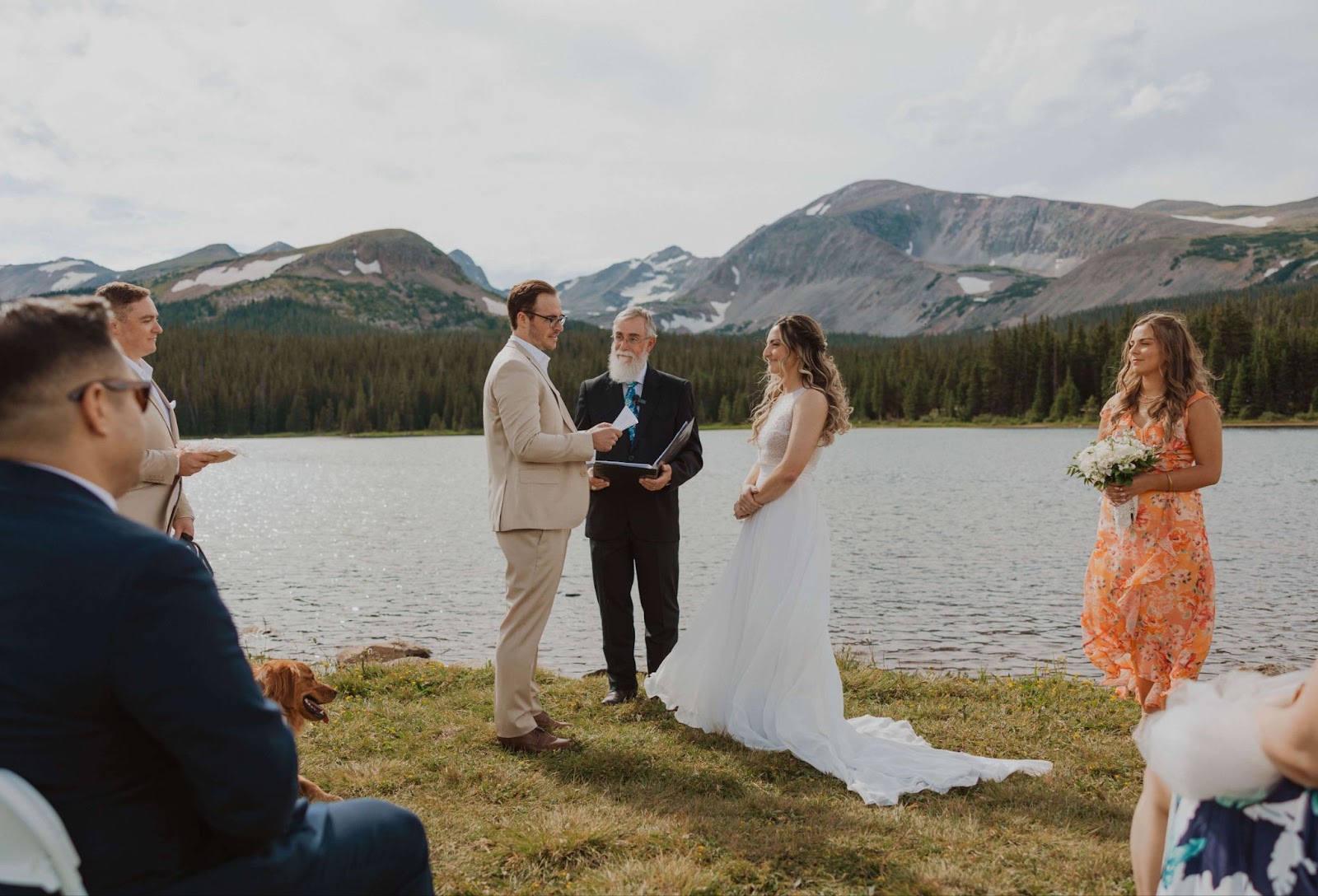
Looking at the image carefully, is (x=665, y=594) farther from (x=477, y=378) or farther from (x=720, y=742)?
(x=477, y=378)

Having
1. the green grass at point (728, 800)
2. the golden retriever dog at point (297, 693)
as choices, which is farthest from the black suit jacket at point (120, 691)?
the golden retriever dog at point (297, 693)

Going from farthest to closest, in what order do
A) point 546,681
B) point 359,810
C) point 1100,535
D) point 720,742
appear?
point 546,681, point 1100,535, point 720,742, point 359,810

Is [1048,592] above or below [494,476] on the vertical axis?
below

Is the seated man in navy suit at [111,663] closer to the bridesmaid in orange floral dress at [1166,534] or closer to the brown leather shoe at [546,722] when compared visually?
the brown leather shoe at [546,722]

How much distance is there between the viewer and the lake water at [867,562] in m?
13.8

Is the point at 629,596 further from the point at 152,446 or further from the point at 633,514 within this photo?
the point at 152,446

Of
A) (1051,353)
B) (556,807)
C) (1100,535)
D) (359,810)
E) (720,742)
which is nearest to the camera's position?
(359,810)

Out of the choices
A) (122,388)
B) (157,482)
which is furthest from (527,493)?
(122,388)

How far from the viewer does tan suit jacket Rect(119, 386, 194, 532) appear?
18.9 feet

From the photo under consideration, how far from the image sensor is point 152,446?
5.90m

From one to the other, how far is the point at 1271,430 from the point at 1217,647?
7769 cm

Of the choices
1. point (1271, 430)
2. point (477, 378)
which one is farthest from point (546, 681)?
point (477, 378)

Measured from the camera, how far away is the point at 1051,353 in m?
106

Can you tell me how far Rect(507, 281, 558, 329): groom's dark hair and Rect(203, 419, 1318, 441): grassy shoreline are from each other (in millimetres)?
88101
